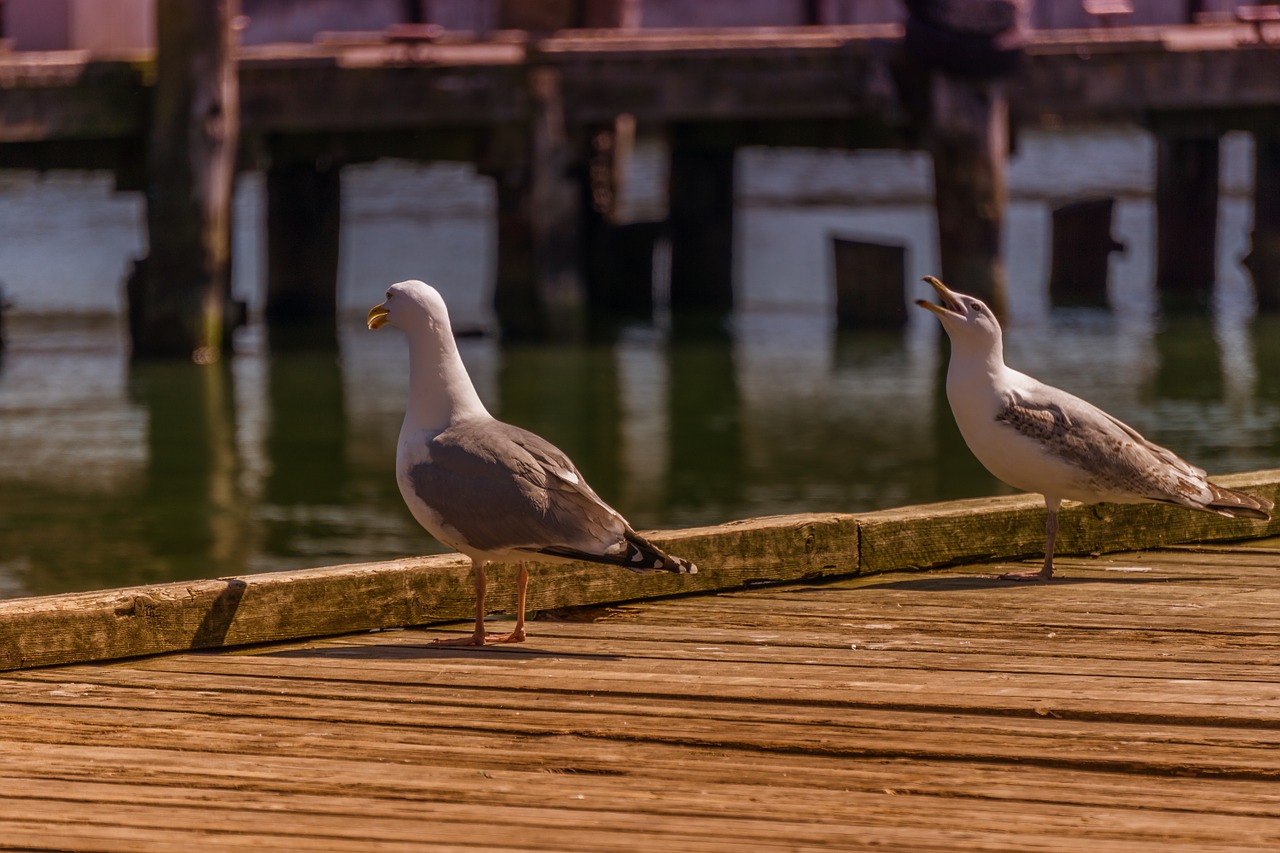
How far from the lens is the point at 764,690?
4.10 metres

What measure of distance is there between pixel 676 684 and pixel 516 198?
52.3 ft

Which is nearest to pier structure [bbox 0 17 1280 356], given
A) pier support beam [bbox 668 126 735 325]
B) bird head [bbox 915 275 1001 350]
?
pier support beam [bbox 668 126 735 325]

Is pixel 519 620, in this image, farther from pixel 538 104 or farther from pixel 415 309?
pixel 538 104

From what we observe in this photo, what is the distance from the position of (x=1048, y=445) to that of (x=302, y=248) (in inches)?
755

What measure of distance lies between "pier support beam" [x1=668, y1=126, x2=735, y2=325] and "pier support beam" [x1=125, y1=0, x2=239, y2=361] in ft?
28.0

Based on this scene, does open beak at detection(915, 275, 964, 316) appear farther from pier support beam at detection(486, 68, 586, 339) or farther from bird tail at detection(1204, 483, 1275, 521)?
pier support beam at detection(486, 68, 586, 339)

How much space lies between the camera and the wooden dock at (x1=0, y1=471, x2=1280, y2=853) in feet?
10.6

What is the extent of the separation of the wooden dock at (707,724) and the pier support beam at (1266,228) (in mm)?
20822

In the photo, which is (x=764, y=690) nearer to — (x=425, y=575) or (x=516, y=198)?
(x=425, y=575)

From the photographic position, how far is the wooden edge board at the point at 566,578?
446 centimetres

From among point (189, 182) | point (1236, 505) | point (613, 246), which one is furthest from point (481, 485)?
point (613, 246)

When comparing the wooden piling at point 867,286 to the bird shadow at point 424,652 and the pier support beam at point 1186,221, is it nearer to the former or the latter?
the pier support beam at point 1186,221

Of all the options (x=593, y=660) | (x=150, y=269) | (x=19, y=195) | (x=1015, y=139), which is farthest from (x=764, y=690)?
(x=19, y=195)

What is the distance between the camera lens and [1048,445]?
211 inches
